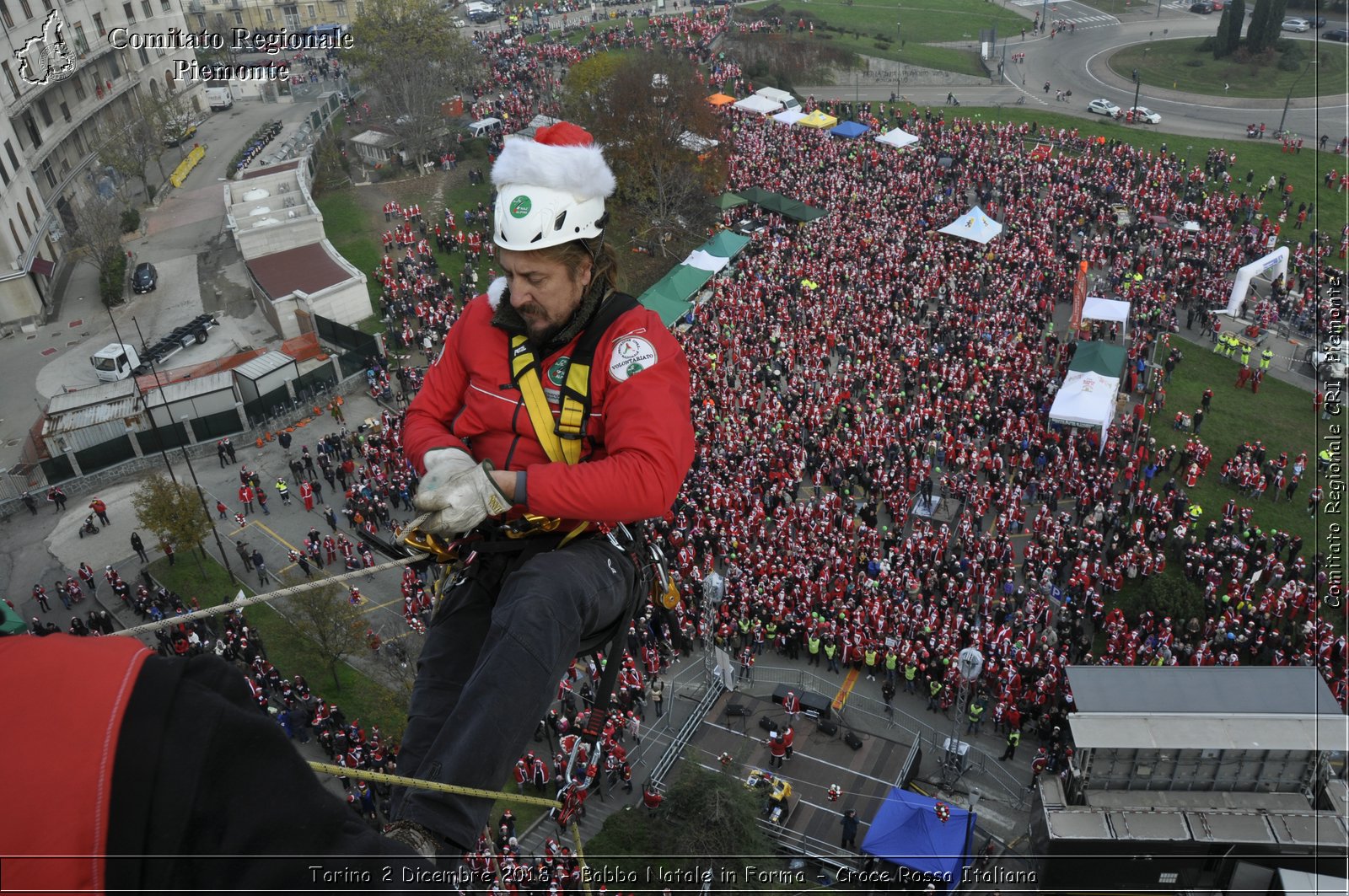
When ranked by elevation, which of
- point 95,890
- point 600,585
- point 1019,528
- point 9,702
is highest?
point 9,702

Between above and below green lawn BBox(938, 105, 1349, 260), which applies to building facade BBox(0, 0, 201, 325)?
above

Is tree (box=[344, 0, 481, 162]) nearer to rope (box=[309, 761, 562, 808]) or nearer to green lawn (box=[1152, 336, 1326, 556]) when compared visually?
green lawn (box=[1152, 336, 1326, 556])

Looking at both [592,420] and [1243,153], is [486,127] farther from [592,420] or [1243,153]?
[592,420]

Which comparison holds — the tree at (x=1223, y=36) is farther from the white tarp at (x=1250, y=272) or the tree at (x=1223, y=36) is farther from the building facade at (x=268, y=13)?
the building facade at (x=268, y=13)

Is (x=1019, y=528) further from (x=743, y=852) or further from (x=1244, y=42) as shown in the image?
(x=1244, y=42)

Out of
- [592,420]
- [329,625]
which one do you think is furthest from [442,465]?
[329,625]

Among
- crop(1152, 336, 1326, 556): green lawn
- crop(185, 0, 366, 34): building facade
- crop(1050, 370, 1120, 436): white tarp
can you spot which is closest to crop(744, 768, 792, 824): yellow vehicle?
crop(1050, 370, 1120, 436): white tarp

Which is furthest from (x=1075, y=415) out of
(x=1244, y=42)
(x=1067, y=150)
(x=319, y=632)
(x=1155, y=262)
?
(x=1244, y=42)
